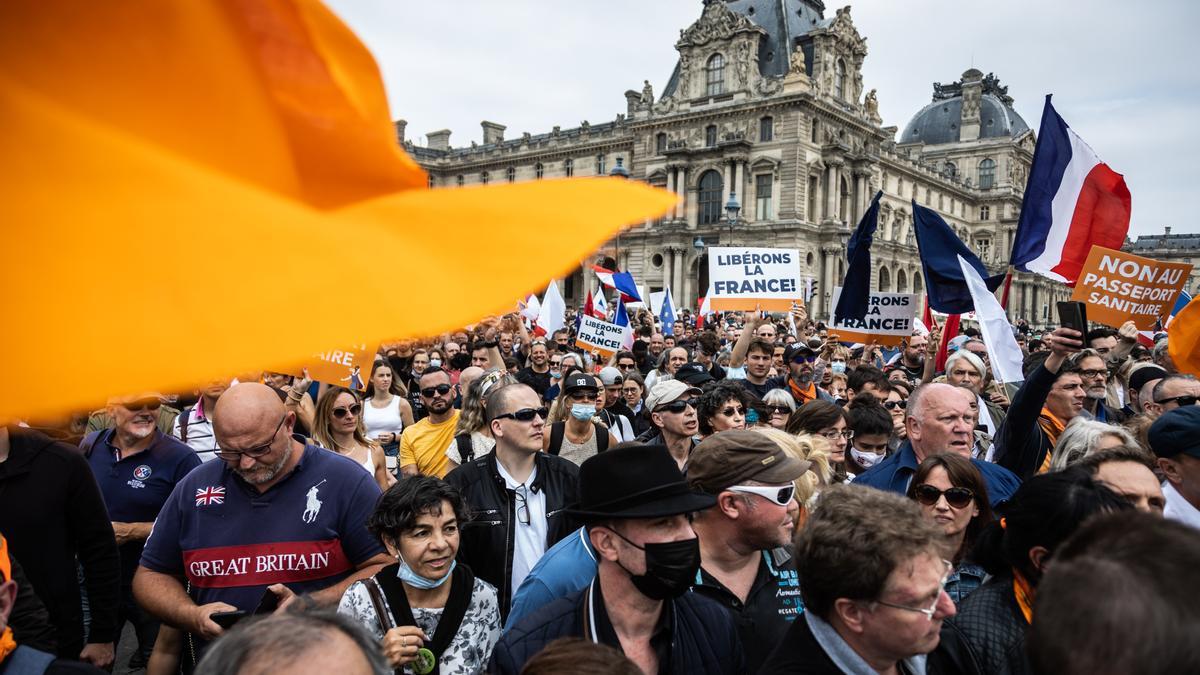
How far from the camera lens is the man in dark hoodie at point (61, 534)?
12.4 feet

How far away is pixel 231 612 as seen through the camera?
10.8 ft

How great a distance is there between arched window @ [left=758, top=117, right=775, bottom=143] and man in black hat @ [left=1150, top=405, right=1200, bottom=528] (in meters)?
50.7

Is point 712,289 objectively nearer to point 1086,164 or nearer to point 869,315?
point 869,315

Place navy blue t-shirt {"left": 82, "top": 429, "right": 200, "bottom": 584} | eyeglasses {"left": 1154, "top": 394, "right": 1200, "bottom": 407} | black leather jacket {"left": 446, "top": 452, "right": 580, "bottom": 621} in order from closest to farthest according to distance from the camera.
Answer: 1. black leather jacket {"left": 446, "top": 452, "right": 580, "bottom": 621}
2. navy blue t-shirt {"left": 82, "top": 429, "right": 200, "bottom": 584}
3. eyeglasses {"left": 1154, "top": 394, "right": 1200, "bottom": 407}

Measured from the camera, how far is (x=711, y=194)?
181 feet

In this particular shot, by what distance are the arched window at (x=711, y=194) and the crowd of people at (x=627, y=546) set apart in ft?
164

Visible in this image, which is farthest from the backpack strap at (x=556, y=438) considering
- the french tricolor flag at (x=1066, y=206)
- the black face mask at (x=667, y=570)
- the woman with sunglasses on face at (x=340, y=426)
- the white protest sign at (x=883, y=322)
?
the white protest sign at (x=883, y=322)

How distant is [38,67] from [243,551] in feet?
11.1

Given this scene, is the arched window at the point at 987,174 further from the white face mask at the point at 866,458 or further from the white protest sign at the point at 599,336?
the white face mask at the point at 866,458

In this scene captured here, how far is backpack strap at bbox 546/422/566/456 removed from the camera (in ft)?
19.6

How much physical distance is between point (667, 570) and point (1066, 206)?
6.58 m

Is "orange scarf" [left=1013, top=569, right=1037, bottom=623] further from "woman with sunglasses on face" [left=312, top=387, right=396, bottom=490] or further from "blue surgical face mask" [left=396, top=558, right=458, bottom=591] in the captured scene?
"woman with sunglasses on face" [left=312, top=387, right=396, bottom=490]

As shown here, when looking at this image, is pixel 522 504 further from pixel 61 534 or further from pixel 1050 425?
pixel 1050 425

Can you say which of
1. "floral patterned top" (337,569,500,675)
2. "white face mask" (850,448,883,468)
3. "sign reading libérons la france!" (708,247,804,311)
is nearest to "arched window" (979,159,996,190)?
"sign reading libérons la france!" (708,247,804,311)
